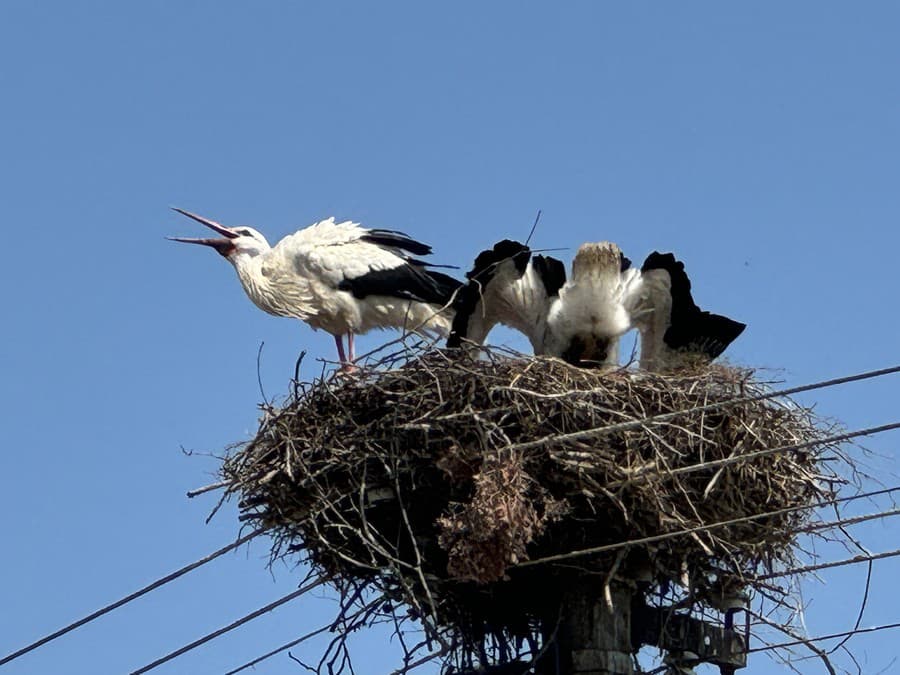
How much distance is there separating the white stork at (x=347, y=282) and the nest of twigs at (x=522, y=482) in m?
3.33

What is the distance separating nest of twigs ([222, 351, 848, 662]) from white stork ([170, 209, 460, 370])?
3.33 meters

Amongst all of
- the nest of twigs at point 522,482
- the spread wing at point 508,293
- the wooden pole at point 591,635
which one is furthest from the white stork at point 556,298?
the wooden pole at point 591,635

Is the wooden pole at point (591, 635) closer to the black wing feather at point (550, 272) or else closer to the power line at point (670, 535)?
the power line at point (670, 535)

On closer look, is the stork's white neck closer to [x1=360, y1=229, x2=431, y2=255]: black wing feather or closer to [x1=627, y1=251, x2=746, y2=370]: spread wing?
[x1=360, y1=229, x2=431, y2=255]: black wing feather

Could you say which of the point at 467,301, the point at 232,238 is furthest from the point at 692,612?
the point at 232,238

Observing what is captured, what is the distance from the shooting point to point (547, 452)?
766cm

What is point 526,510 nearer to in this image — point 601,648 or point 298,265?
point 601,648

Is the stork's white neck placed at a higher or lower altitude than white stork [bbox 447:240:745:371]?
higher

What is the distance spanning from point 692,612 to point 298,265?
4.63m

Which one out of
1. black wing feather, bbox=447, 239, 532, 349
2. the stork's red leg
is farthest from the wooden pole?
the stork's red leg

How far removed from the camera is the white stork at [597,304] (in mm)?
9586

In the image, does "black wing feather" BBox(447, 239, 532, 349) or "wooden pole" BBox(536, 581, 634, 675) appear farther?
"black wing feather" BBox(447, 239, 532, 349)

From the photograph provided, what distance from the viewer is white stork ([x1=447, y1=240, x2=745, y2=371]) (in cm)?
959

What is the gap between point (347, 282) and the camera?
38.3 ft
